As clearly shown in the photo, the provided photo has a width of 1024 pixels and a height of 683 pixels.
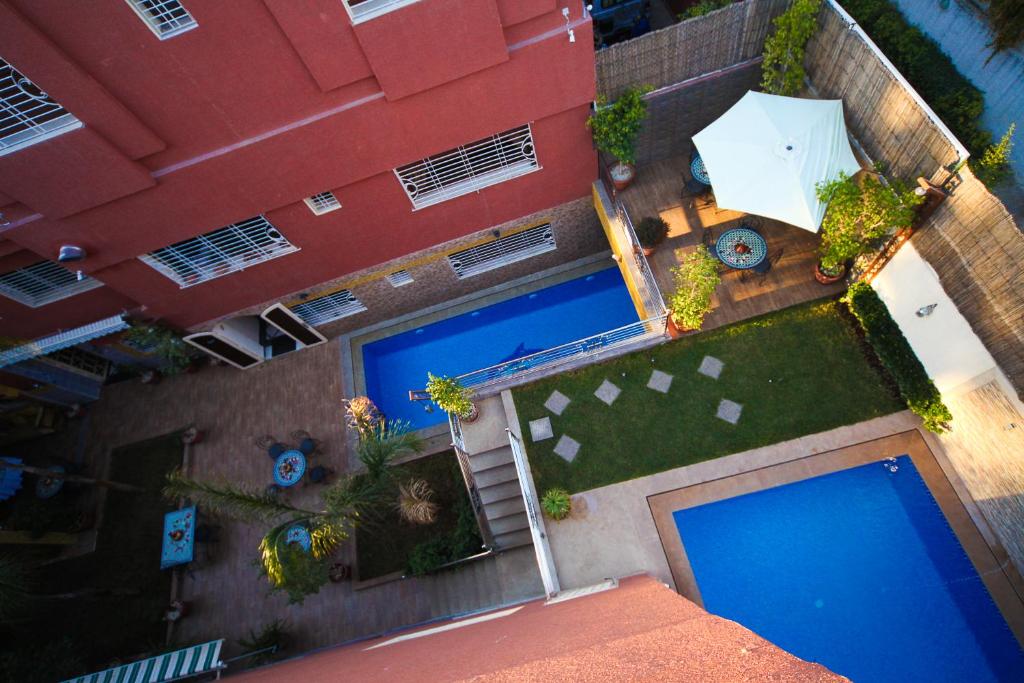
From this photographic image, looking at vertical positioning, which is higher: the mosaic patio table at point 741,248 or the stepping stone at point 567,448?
the mosaic patio table at point 741,248

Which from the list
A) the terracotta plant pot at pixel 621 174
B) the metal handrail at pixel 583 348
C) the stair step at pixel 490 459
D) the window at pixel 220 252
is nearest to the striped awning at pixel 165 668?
the stair step at pixel 490 459

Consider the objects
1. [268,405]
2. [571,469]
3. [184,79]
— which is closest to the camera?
[184,79]

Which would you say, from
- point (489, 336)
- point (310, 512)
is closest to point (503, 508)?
point (310, 512)

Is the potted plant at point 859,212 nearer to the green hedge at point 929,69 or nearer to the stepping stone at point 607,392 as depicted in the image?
the green hedge at point 929,69

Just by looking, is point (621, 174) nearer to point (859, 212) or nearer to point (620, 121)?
point (620, 121)

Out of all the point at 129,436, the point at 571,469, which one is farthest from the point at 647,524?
the point at 129,436

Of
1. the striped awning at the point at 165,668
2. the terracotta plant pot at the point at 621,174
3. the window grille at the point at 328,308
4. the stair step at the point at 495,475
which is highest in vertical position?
the terracotta plant pot at the point at 621,174

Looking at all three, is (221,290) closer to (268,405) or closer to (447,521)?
(268,405)
